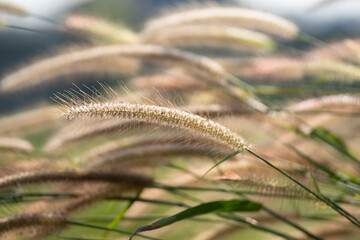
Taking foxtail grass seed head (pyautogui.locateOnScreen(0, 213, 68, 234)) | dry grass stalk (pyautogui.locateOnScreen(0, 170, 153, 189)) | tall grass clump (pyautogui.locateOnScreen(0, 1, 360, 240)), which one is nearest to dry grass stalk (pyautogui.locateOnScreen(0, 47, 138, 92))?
tall grass clump (pyautogui.locateOnScreen(0, 1, 360, 240))

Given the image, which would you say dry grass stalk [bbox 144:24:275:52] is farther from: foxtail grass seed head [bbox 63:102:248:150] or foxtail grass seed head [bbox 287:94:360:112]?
foxtail grass seed head [bbox 63:102:248:150]

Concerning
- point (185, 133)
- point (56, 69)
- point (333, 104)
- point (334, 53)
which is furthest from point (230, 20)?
point (185, 133)

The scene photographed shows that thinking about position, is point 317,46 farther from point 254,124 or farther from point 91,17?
point 91,17

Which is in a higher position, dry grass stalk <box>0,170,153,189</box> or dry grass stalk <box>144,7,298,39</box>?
dry grass stalk <box>144,7,298,39</box>

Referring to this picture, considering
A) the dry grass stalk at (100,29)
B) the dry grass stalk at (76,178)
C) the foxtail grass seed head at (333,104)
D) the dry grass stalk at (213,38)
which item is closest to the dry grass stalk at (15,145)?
the dry grass stalk at (76,178)

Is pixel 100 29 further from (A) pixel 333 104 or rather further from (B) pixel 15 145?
(A) pixel 333 104
